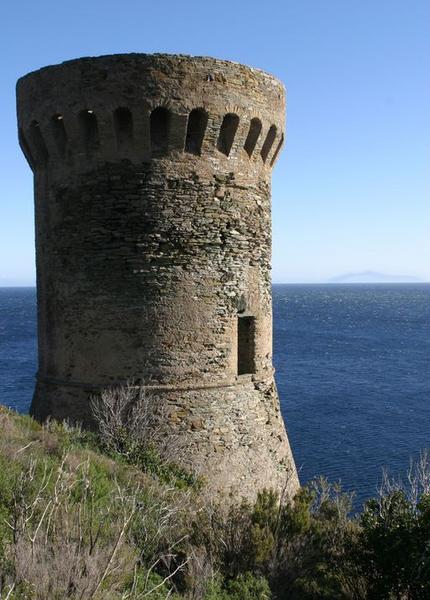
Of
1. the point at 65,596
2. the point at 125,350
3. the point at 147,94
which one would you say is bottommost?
the point at 65,596

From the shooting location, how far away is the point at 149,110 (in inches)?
416

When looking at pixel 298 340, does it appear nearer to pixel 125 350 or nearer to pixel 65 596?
pixel 125 350

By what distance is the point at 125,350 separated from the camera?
11047 millimetres

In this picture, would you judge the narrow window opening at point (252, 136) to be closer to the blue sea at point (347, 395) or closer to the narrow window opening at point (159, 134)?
the narrow window opening at point (159, 134)

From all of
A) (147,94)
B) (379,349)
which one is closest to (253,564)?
(147,94)

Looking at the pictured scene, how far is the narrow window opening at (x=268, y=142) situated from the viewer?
39.3 ft

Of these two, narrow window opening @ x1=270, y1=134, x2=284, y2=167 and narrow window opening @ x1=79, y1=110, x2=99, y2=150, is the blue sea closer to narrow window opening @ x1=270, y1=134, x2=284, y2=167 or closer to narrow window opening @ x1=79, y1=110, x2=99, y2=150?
narrow window opening @ x1=270, y1=134, x2=284, y2=167

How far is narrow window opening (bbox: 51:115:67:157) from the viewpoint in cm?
1134

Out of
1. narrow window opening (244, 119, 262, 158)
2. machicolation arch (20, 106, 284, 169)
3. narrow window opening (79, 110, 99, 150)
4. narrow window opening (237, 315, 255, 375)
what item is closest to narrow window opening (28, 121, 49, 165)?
machicolation arch (20, 106, 284, 169)

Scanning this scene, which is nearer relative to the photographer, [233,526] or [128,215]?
[233,526]

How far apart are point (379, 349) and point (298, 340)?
376 inches

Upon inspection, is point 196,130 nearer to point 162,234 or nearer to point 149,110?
point 149,110

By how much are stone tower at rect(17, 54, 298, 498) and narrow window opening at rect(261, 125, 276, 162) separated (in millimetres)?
242

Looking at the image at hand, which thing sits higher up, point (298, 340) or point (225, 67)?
point (225, 67)
